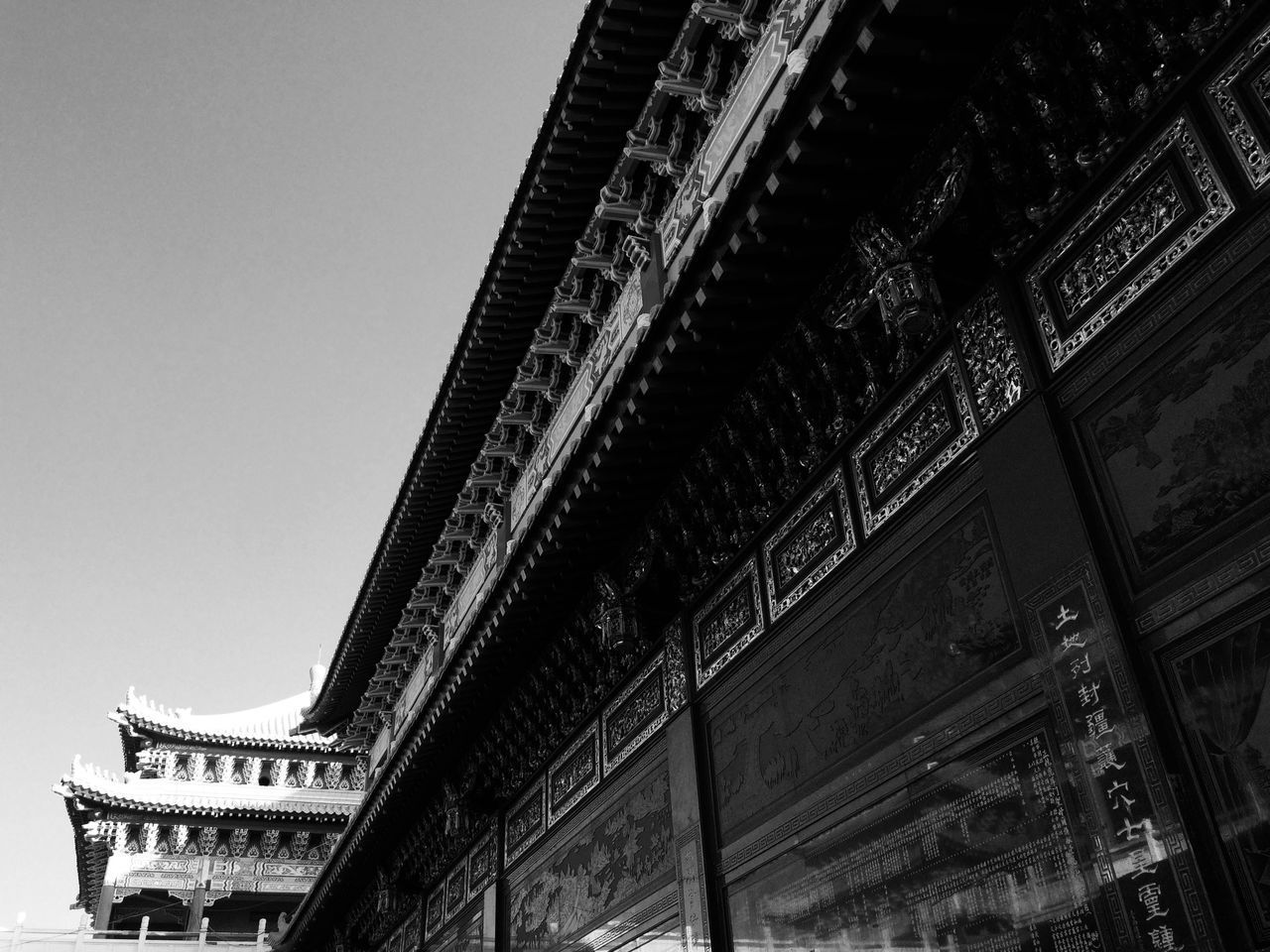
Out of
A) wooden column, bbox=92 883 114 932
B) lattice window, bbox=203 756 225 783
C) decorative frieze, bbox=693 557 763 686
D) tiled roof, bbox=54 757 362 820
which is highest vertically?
lattice window, bbox=203 756 225 783

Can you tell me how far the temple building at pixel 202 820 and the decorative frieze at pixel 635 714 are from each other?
1982cm

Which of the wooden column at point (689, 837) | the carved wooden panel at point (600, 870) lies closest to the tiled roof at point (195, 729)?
the carved wooden panel at point (600, 870)

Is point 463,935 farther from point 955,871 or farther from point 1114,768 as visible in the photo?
point 1114,768

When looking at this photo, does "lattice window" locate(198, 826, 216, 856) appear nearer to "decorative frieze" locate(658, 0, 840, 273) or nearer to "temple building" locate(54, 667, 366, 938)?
"temple building" locate(54, 667, 366, 938)

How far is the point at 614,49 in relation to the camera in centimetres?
865

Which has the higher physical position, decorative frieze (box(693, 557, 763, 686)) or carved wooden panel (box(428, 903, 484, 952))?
decorative frieze (box(693, 557, 763, 686))

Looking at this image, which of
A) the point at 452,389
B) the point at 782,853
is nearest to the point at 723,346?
the point at 782,853

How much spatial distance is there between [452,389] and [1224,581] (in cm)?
946

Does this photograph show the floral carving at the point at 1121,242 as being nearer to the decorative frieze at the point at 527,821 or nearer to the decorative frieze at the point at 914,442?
the decorative frieze at the point at 914,442

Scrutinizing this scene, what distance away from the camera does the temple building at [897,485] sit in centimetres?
430

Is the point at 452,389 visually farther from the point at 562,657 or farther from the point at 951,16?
the point at 951,16

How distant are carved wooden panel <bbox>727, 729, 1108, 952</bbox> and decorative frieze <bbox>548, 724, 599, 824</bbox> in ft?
11.2

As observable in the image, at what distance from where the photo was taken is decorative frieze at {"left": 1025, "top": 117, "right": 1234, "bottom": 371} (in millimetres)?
4559

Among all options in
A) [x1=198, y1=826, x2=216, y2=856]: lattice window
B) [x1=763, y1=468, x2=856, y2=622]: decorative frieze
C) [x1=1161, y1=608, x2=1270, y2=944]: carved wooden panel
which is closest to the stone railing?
[x1=198, y1=826, x2=216, y2=856]: lattice window
